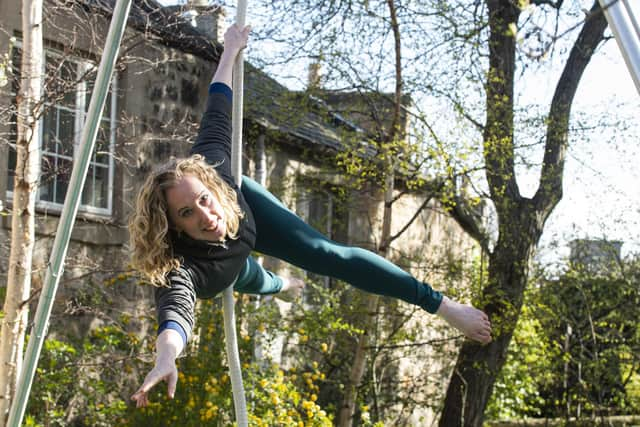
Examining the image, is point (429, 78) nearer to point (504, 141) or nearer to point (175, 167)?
point (504, 141)

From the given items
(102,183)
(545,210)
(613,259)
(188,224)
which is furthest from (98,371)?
(613,259)

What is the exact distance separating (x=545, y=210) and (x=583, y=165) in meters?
0.44

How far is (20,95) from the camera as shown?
4.08 meters

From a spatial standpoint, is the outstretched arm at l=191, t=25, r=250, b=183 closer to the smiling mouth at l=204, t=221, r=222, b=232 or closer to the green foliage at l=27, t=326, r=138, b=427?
the smiling mouth at l=204, t=221, r=222, b=232

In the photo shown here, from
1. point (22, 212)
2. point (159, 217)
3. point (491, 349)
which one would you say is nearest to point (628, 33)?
point (159, 217)

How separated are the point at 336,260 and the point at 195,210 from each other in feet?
1.65

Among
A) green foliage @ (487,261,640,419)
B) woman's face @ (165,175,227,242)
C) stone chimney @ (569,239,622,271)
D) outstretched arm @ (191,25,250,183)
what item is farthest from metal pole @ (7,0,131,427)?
stone chimney @ (569,239,622,271)

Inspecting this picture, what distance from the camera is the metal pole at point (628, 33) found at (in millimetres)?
2619

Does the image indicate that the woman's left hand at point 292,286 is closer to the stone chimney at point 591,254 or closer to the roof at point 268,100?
the roof at point 268,100

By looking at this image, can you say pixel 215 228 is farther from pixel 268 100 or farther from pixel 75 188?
pixel 268 100

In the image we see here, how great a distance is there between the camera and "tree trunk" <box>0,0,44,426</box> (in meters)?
4.04

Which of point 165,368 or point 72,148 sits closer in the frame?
point 165,368

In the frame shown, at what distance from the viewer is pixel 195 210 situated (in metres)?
2.74

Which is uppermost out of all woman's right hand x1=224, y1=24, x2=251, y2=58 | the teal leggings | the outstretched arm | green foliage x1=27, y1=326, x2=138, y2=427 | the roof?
the roof
